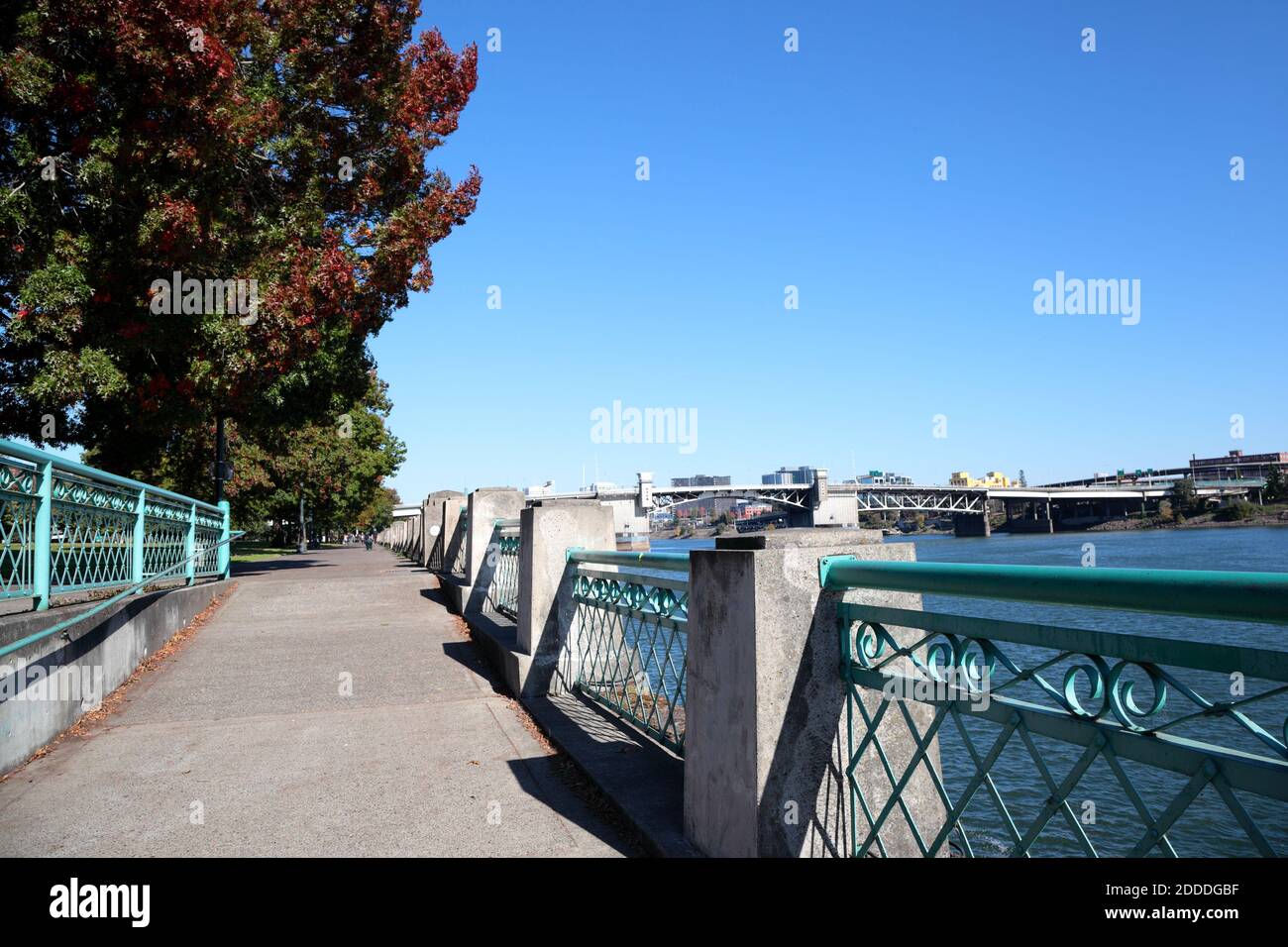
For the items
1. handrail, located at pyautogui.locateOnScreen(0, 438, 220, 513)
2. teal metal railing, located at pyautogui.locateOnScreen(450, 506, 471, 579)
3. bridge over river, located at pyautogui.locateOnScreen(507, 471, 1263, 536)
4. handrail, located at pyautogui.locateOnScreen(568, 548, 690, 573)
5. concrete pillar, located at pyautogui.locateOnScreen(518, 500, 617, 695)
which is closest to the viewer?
handrail, located at pyautogui.locateOnScreen(568, 548, 690, 573)

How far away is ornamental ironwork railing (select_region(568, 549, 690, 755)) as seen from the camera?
495 centimetres

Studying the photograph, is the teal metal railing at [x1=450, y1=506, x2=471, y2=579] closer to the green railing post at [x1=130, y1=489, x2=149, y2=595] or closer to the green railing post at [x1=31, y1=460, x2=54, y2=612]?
the green railing post at [x1=130, y1=489, x2=149, y2=595]

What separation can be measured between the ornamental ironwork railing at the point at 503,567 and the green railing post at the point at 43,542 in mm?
4088

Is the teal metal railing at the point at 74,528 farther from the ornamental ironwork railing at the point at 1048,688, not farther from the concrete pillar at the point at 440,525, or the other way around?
the ornamental ironwork railing at the point at 1048,688

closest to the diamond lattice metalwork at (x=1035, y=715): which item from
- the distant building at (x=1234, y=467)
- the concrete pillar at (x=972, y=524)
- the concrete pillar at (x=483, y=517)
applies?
the concrete pillar at (x=483, y=517)

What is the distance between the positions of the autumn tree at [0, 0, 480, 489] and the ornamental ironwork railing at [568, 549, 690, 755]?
354 inches

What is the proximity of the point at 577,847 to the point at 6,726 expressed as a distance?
→ 3.80 m

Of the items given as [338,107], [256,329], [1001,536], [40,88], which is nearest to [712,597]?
[256,329]

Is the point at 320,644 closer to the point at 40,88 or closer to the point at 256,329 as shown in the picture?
the point at 256,329

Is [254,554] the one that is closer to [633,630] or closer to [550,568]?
[550,568]

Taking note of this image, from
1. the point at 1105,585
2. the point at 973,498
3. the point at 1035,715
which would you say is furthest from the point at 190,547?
the point at 973,498

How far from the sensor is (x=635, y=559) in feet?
17.7

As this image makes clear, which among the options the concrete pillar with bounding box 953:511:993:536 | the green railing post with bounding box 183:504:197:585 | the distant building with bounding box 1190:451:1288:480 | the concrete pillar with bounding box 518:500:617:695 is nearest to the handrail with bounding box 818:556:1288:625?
the concrete pillar with bounding box 518:500:617:695

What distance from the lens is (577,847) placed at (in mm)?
4012
